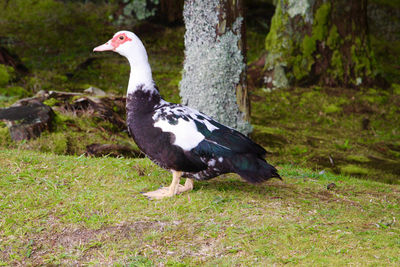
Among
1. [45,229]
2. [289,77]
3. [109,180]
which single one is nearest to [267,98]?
[289,77]

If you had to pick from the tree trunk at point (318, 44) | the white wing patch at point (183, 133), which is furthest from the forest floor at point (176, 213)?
the tree trunk at point (318, 44)

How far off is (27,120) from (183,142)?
12.2 feet

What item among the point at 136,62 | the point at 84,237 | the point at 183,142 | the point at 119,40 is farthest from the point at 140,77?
the point at 84,237

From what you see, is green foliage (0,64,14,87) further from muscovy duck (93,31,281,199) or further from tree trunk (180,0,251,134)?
muscovy duck (93,31,281,199)

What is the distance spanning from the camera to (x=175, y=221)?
13.6ft

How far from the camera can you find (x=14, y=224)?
412 centimetres

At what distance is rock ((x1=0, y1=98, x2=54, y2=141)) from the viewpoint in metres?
7.00

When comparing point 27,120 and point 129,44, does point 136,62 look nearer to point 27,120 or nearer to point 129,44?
point 129,44

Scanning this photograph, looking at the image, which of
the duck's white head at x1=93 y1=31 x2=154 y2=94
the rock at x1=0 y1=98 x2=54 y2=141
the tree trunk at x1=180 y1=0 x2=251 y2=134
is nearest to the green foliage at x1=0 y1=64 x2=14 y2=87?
the rock at x1=0 y1=98 x2=54 y2=141

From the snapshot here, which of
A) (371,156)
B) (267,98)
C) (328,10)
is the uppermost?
(328,10)

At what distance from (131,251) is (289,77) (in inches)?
330

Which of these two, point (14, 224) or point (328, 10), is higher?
point (328, 10)

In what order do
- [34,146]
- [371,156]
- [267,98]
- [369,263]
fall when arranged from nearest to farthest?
1. [369,263]
2. [34,146]
3. [371,156]
4. [267,98]

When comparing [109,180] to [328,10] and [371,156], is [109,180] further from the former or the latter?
[328,10]
